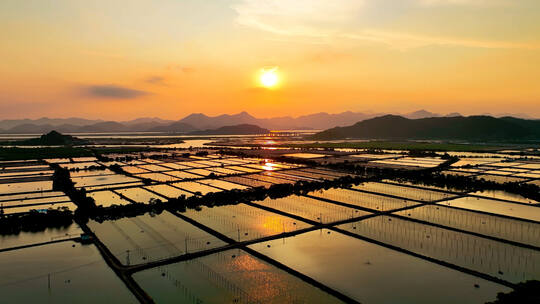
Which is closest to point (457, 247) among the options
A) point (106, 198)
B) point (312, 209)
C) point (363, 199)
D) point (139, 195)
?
point (312, 209)

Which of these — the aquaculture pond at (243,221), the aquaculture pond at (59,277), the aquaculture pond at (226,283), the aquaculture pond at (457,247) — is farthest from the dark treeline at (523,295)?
the aquaculture pond at (59,277)

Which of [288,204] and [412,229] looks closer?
[412,229]

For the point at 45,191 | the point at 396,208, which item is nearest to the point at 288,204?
the point at 396,208

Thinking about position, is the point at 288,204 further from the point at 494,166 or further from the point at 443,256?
the point at 494,166

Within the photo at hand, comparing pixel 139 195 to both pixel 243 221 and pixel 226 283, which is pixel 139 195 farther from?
pixel 226 283

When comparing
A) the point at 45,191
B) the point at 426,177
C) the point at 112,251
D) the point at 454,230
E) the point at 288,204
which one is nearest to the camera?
the point at 112,251

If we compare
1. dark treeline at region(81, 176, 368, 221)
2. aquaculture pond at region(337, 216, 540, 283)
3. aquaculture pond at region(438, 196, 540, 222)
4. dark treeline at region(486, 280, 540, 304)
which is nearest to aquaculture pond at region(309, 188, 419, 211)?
dark treeline at region(81, 176, 368, 221)
